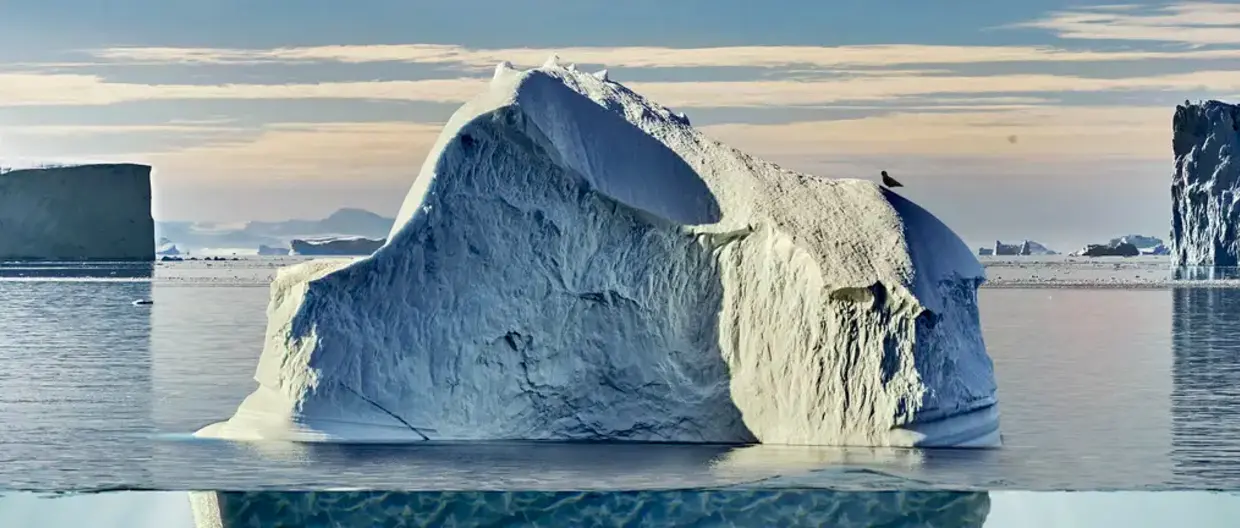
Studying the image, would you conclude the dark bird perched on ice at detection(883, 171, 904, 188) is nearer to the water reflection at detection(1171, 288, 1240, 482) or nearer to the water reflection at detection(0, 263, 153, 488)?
the water reflection at detection(1171, 288, 1240, 482)

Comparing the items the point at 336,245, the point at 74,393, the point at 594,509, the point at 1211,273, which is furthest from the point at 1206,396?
the point at 336,245

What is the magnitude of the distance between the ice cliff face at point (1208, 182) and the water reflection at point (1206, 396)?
37.1 m

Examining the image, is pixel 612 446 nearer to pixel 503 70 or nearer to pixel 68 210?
pixel 503 70

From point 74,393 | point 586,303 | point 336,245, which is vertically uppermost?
point 336,245

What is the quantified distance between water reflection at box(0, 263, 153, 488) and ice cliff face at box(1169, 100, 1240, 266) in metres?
47.4

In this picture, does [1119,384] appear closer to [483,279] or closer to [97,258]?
[483,279]

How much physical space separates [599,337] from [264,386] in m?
2.36

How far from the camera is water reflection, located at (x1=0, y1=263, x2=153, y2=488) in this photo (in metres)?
11.2

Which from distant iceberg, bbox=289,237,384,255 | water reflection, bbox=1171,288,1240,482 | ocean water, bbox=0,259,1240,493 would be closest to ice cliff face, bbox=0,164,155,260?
distant iceberg, bbox=289,237,384,255

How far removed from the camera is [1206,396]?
16.1 m

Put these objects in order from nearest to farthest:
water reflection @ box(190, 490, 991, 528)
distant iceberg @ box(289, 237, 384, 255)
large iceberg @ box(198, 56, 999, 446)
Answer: water reflection @ box(190, 490, 991, 528)
large iceberg @ box(198, 56, 999, 446)
distant iceberg @ box(289, 237, 384, 255)

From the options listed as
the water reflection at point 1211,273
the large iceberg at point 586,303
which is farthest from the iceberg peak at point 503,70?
the water reflection at point 1211,273

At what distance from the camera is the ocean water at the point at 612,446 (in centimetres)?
994

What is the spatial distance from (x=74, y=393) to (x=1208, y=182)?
59.0m
